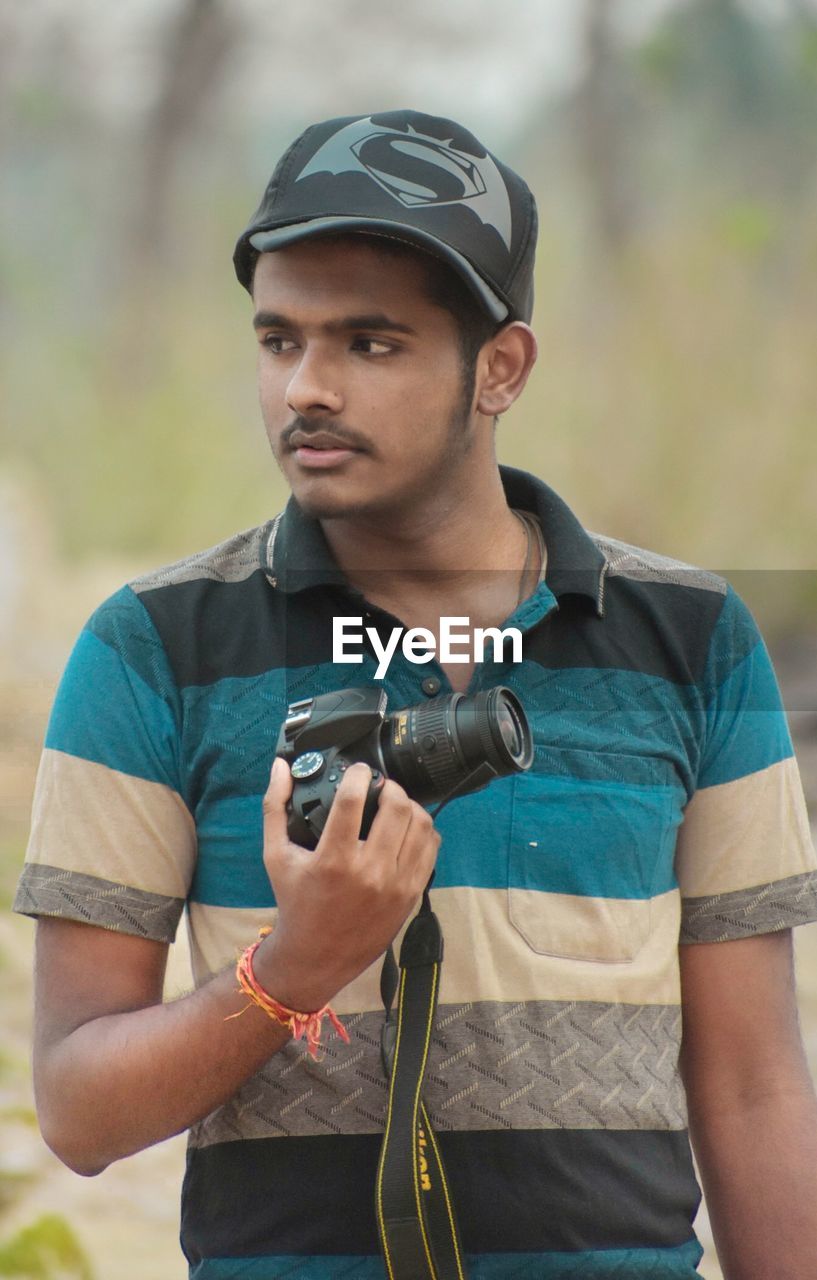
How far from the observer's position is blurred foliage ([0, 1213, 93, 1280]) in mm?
3170

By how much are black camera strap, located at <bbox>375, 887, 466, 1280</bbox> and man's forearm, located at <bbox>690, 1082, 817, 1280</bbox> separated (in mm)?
448

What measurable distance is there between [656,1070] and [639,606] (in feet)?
1.90

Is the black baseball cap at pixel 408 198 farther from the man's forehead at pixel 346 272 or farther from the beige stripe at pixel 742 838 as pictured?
the beige stripe at pixel 742 838

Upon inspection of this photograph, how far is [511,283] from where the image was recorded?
2.18 m

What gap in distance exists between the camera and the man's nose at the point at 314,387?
2.01m

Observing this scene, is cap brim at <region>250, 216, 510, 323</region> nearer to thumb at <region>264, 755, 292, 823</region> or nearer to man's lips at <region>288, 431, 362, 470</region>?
man's lips at <region>288, 431, 362, 470</region>

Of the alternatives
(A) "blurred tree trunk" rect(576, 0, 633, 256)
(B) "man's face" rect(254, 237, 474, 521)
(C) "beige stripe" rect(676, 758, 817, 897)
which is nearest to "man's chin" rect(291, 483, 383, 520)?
(B) "man's face" rect(254, 237, 474, 521)

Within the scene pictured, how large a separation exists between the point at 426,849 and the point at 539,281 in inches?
335

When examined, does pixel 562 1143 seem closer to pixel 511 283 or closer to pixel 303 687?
pixel 303 687

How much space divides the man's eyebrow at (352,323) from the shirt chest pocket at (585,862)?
562mm

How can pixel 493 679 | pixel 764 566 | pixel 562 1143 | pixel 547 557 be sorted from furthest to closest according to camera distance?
pixel 764 566 < pixel 547 557 < pixel 493 679 < pixel 562 1143

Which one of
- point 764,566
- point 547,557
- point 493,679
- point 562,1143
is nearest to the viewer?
point 562,1143

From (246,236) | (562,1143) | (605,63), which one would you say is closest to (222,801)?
(562,1143)

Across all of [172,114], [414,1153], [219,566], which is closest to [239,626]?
[219,566]
